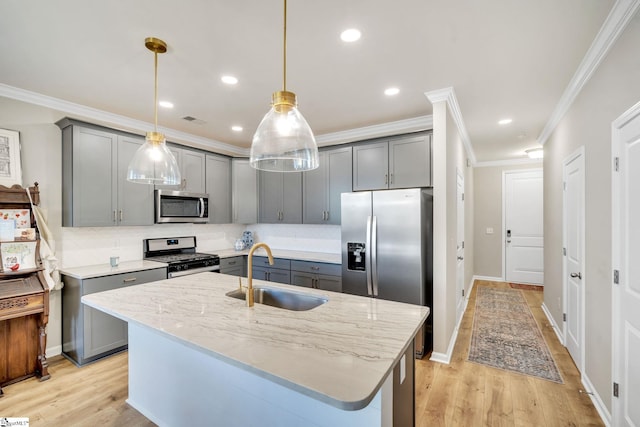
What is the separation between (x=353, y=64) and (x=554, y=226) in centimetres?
336

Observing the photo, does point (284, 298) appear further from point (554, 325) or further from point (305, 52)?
point (554, 325)

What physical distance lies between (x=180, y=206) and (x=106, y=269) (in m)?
1.15

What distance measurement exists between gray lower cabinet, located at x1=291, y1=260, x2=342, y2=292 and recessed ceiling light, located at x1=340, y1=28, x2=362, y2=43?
248 cm

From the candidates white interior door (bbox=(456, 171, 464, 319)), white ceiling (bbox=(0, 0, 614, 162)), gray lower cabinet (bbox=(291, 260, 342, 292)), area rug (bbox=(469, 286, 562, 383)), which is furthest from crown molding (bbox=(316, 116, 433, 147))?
area rug (bbox=(469, 286, 562, 383))

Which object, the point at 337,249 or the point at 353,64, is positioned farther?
the point at 337,249

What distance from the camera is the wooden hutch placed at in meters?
2.52

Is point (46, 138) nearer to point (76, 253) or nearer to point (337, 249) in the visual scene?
point (76, 253)

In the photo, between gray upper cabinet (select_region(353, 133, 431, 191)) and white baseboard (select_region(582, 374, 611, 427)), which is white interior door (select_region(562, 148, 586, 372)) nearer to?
white baseboard (select_region(582, 374, 611, 427))

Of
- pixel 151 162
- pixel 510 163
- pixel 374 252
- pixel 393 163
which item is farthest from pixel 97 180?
pixel 510 163

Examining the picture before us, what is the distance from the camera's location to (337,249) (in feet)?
14.7

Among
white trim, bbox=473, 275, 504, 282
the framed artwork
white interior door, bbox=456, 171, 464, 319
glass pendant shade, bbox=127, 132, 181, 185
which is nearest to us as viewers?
glass pendant shade, bbox=127, 132, 181, 185

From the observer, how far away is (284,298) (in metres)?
2.12

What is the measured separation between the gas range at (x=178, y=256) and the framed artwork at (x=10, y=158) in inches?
54.3

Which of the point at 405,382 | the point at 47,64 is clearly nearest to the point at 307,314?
the point at 405,382
